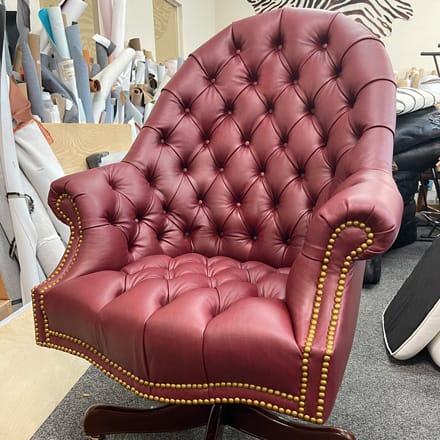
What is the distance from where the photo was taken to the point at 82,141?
1.74 m

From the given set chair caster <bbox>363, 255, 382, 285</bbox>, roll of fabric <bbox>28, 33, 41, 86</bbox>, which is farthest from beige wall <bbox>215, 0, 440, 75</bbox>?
roll of fabric <bbox>28, 33, 41, 86</bbox>

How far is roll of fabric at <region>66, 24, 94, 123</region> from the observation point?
1707 millimetres

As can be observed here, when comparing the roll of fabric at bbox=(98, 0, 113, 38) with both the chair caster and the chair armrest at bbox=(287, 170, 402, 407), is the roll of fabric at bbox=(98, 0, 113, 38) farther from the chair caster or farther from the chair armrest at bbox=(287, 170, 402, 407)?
the chair armrest at bbox=(287, 170, 402, 407)

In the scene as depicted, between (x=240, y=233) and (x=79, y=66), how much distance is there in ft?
3.93

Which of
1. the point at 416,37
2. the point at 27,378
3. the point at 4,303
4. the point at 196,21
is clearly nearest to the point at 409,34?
the point at 416,37

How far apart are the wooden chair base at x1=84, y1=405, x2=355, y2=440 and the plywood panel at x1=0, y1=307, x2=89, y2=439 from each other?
0.71 feet

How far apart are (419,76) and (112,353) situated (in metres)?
4.20

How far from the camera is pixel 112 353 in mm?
687

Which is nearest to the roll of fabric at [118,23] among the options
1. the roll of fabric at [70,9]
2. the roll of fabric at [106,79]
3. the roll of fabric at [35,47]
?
the roll of fabric at [106,79]

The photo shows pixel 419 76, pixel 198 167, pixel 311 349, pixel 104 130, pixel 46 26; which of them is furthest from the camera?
pixel 419 76

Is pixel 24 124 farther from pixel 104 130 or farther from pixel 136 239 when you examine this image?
pixel 136 239

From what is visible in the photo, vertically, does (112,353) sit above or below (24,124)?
below

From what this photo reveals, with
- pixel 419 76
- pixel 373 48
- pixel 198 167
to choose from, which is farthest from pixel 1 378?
pixel 419 76

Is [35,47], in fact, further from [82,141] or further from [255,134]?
[255,134]
